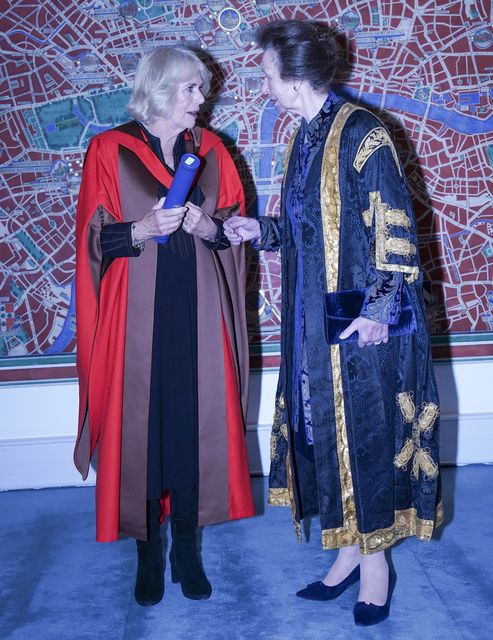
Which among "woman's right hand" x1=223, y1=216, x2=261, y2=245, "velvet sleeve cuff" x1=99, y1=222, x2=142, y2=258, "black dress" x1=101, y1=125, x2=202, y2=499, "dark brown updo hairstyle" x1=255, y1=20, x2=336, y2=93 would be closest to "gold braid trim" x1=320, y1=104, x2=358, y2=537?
"dark brown updo hairstyle" x1=255, y1=20, x2=336, y2=93

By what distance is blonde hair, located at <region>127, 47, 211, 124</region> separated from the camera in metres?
2.27

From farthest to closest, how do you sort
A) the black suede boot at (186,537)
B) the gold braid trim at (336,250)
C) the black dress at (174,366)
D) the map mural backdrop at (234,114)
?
the map mural backdrop at (234,114) < the black suede boot at (186,537) < the black dress at (174,366) < the gold braid trim at (336,250)

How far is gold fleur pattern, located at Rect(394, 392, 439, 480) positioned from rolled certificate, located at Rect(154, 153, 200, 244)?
0.84 m

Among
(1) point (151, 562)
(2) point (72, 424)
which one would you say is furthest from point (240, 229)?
(2) point (72, 424)

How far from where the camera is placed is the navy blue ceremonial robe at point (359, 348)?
2.05m

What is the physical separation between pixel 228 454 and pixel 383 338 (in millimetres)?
714

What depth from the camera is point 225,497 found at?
2.50 m

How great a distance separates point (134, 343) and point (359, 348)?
0.72m

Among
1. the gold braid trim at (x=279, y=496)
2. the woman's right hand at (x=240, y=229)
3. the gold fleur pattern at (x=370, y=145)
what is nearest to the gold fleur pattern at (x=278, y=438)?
the gold braid trim at (x=279, y=496)

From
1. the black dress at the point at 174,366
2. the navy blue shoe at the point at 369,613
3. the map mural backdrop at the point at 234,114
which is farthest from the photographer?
the map mural backdrop at the point at 234,114

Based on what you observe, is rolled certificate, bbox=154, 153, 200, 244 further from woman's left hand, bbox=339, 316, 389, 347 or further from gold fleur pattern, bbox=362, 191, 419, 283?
woman's left hand, bbox=339, 316, 389, 347

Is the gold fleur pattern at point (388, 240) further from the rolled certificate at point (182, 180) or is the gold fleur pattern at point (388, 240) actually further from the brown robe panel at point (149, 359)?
the brown robe panel at point (149, 359)

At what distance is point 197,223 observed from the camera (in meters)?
2.26

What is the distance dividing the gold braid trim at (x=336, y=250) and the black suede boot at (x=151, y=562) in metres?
0.65
